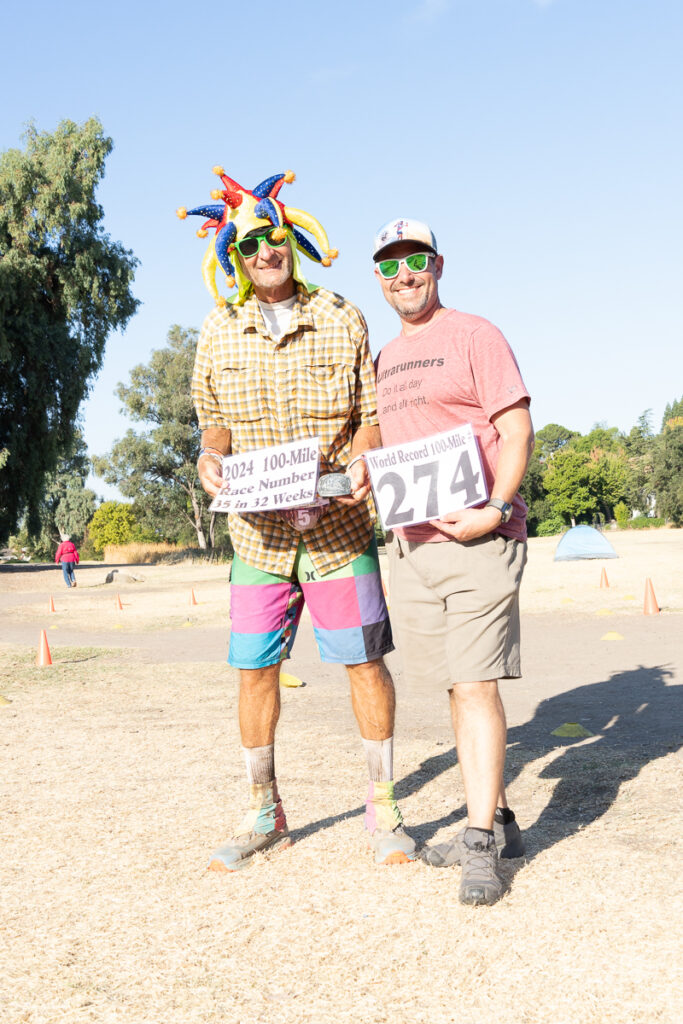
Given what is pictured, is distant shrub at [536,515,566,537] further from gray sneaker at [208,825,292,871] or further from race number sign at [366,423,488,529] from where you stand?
race number sign at [366,423,488,529]

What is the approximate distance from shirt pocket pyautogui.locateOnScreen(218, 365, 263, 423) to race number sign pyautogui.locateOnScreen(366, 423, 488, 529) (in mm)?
560

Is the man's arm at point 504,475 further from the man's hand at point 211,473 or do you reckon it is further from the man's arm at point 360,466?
the man's hand at point 211,473

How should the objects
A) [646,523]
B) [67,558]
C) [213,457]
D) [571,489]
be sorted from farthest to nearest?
[571,489]
[646,523]
[67,558]
[213,457]

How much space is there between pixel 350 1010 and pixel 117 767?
3319 mm

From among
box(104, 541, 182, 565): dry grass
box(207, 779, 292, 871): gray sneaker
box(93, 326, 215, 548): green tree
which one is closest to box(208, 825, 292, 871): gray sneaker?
box(207, 779, 292, 871): gray sneaker

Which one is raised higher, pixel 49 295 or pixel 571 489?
pixel 49 295

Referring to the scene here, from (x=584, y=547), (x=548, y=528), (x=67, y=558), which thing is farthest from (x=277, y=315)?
(x=548, y=528)

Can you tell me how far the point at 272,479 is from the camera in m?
3.78

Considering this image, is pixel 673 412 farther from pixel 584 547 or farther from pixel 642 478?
pixel 584 547

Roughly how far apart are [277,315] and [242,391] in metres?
0.35

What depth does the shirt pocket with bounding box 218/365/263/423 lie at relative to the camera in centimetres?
393

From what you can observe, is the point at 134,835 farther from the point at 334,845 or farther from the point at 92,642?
the point at 92,642

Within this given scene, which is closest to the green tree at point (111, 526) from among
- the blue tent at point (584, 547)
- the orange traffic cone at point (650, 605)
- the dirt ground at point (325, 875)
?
the blue tent at point (584, 547)

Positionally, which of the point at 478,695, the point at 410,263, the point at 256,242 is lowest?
the point at 478,695
